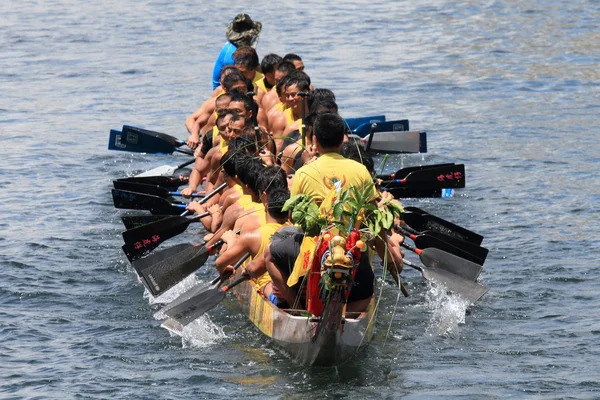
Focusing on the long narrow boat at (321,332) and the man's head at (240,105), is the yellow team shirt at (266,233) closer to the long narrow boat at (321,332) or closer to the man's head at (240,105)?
the long narrow boat at (321,332)

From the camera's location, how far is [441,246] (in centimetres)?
1117

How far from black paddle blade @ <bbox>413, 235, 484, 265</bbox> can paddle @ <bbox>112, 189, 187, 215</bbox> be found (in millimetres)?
3201

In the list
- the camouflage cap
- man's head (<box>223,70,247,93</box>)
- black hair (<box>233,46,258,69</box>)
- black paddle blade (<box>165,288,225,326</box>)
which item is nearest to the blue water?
black paddle blade (<box>165,288,225,326</box>)

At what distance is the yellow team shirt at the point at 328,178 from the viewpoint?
866cm

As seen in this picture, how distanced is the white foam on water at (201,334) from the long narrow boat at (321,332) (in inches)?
32.5

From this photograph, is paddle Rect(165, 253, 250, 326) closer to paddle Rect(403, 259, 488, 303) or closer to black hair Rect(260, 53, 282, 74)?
paddle Rect(403, 259, 488, 303)

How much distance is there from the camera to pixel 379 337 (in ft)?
33.0

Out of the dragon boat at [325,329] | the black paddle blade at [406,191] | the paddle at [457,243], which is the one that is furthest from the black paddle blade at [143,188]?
the dragon boat at [325,329]

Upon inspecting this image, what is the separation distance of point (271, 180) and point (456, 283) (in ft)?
7.06

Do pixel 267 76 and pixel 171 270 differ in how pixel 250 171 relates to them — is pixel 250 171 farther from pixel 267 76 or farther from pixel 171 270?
pixel 267 76

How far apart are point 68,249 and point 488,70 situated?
42.2ft

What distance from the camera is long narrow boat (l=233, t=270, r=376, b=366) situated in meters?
8.52

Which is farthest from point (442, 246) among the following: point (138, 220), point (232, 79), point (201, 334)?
point (232, 79)

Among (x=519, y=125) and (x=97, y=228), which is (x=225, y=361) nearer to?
(x=97, y=228)
